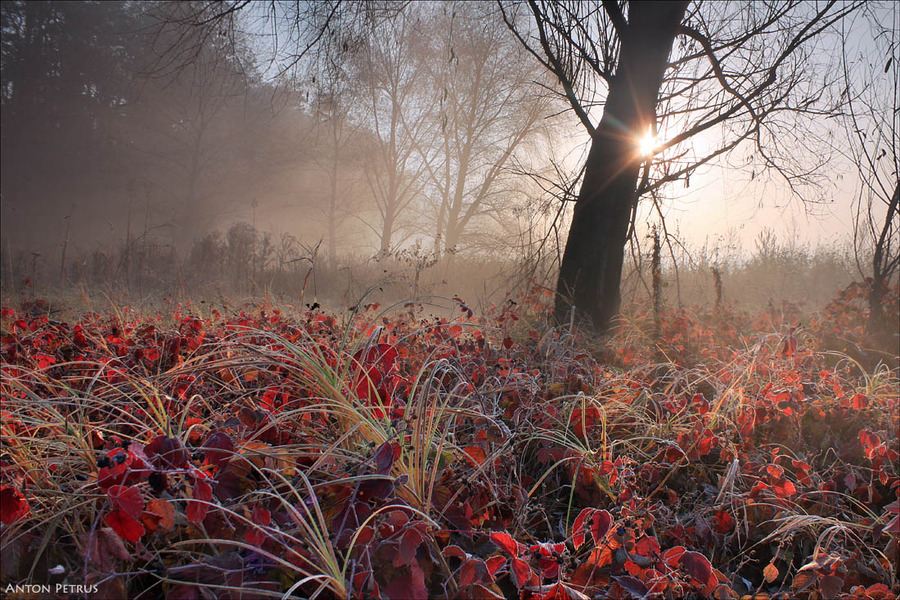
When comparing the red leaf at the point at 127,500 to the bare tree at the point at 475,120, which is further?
the bare tree at the point at 475,120

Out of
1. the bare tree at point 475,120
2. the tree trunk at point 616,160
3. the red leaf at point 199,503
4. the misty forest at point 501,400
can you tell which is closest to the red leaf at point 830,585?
the misty forest at point 501,400

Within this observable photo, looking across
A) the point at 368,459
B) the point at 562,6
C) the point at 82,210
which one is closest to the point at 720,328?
the point at 562,6

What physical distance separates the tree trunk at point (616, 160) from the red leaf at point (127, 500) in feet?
11.5

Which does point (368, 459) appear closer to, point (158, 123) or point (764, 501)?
point (764, 501)

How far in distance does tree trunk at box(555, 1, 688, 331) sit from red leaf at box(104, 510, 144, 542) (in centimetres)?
352

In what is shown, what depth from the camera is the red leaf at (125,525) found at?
2.52ft

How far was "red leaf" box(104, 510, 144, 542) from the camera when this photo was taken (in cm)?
77

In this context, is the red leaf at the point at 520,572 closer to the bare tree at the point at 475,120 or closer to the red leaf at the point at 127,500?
the red leaf at the point at 127,500

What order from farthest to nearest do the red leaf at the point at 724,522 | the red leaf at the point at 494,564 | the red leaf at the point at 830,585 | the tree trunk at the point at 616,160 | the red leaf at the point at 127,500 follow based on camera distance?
the tree trunk at the point at 616,160, the red leaf at the point at 724,522, the red leaf at the point at 830,585, the red leaf at the point at 494,564, the red leaf at the point at 127,500

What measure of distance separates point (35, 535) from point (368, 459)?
0.65 metres

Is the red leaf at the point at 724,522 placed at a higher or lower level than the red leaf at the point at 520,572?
lower

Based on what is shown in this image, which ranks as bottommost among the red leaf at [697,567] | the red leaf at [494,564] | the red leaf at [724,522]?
the red leaf at [724,522]

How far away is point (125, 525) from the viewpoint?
77 cm

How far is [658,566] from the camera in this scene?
1.09m
